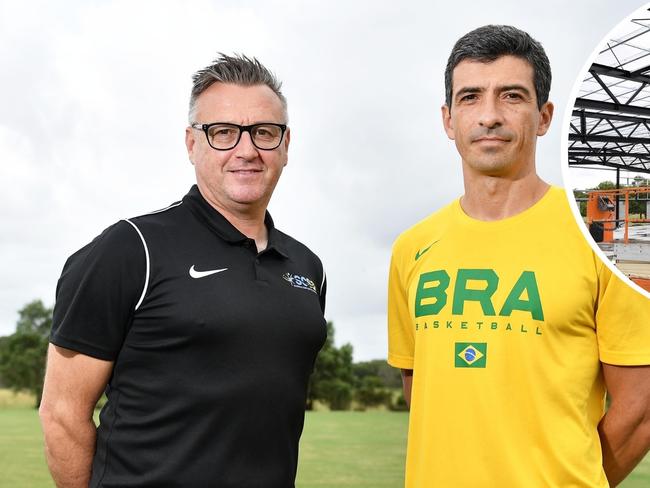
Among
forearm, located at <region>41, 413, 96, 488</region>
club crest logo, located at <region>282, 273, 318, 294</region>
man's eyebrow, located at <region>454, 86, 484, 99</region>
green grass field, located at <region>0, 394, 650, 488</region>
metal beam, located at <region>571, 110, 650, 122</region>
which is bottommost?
green grass field, located at <region>0, 394, 650, 488</region>

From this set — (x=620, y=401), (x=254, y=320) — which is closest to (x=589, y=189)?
(x=620, y=401)

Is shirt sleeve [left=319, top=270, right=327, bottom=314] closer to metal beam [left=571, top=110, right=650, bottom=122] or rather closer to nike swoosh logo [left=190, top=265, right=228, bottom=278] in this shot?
nike swoosh logo [left=190, top=265, right=228, bottom=278]

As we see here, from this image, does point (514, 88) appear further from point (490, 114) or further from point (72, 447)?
point (72, 447)

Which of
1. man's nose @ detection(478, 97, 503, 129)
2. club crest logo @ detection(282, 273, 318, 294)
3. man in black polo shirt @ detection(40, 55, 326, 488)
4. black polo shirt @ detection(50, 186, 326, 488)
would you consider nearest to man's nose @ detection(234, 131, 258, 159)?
man in black polo shirt @ detection(40, 55, 326, 488)

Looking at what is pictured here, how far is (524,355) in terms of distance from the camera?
2934mm

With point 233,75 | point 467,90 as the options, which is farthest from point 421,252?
point 233,75

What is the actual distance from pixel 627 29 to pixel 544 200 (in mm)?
758

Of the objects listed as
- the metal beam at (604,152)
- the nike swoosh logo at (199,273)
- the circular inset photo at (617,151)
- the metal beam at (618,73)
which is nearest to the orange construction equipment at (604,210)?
the circular inset photo at (617,151)

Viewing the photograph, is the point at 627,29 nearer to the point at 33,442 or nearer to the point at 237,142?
the point at 237,142

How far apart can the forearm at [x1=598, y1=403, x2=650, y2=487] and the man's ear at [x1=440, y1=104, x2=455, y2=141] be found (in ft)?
4.27

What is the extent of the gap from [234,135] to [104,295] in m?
0.91

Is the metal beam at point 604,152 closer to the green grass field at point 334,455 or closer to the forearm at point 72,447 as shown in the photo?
the forearm at point 72,447

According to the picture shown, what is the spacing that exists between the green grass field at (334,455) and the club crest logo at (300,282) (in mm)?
10518

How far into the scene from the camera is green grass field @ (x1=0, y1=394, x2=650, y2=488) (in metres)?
14.1
